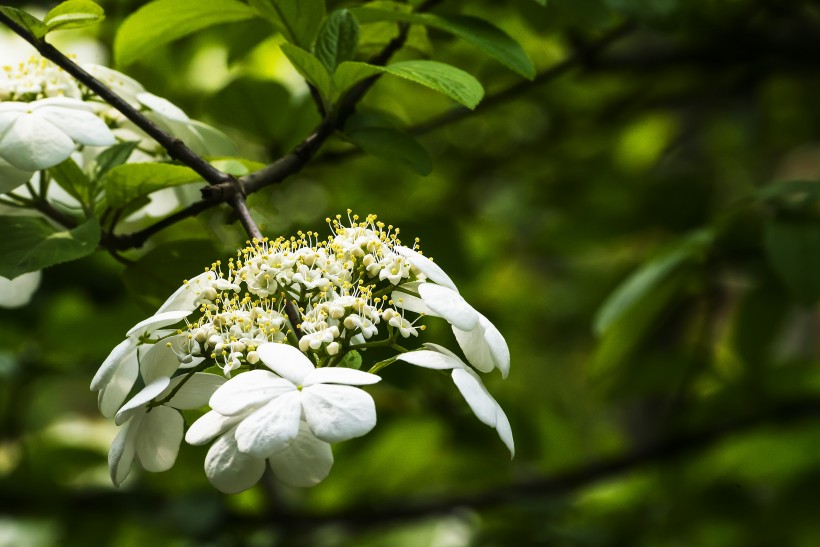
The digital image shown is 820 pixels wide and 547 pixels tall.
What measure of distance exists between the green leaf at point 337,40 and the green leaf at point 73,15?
0.45 ft

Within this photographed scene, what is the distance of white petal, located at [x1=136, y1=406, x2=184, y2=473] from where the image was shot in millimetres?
485

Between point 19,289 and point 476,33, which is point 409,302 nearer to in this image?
point 476,33

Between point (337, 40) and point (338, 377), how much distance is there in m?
0.27

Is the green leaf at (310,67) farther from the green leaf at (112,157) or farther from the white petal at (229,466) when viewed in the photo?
the white petal at (229,466)

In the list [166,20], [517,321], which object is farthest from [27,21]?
[517,321]

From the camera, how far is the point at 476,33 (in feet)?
2.11

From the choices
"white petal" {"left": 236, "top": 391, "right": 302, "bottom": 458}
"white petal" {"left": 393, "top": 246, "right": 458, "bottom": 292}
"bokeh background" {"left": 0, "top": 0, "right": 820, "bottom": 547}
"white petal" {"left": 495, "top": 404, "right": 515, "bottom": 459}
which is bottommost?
"bokeh background" {"left": 0, "top": 0, "right": 820, "bottom": 547}

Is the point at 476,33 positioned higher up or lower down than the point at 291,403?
higher up

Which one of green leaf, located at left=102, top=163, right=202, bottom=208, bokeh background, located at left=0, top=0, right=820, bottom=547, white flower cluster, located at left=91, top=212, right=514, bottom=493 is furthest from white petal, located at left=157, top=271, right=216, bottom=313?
bokeh background, located at left=0, top=0, right=820, bottom=547

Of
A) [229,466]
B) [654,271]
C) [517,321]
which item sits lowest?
[517,321]

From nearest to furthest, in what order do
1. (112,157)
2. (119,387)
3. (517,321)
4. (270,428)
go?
(270,428), (119,387), (112,157), (517,321)

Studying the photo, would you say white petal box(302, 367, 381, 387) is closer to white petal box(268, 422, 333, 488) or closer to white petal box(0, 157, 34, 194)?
white petal box(268, 422, 333, 488)

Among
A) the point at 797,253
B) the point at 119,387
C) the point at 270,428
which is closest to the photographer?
the point at 270,428

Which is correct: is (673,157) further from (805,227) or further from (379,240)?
(379,240)
